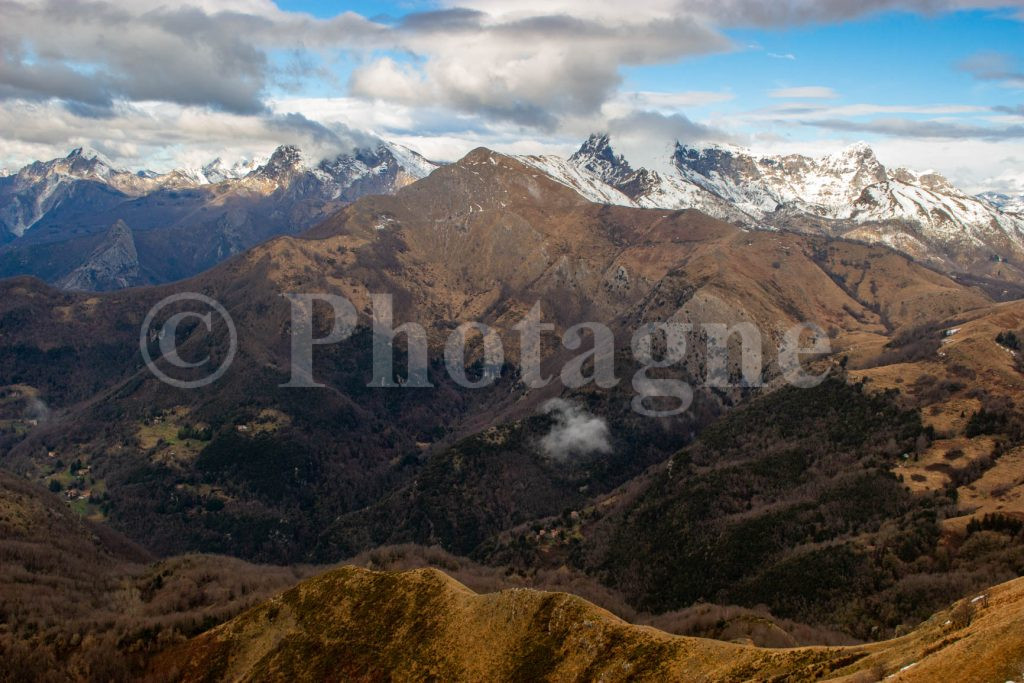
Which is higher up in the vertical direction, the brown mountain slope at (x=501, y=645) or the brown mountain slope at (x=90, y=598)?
the brown mountain slope at (x=501, y=645)

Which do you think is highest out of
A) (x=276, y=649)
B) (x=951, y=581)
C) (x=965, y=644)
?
(x=965, y=644)

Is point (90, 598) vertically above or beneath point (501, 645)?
beneath

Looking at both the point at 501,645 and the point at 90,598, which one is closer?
the point at 501,645

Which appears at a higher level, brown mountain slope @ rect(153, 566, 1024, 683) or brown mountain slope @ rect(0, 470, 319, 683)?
brown mountain slope @ rect(153, 566, 1024, 683)

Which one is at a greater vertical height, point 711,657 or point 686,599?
point 711,657

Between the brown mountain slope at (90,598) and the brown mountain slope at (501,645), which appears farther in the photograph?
the brown mountain slope at (90,598)

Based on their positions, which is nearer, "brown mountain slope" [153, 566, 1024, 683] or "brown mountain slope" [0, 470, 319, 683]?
"brown mountain slope" [153, 566, 1024, 683]

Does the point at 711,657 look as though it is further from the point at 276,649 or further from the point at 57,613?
the point at 57,613

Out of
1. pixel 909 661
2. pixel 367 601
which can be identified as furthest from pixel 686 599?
pixel 909 661
